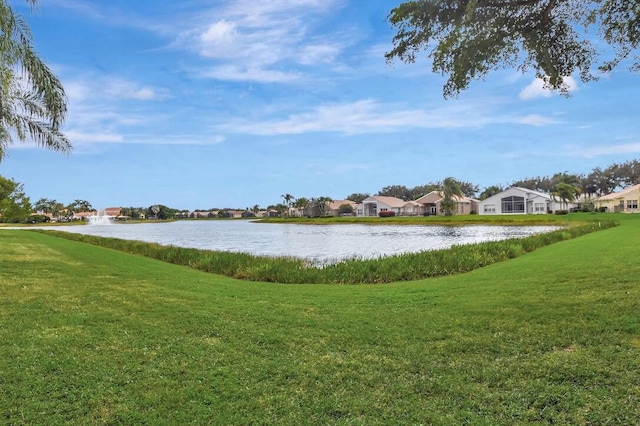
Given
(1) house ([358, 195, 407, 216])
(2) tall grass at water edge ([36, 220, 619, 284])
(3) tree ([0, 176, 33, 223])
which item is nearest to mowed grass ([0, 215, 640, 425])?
(2) tall grass at water edge ([36, 220, 619, 284])

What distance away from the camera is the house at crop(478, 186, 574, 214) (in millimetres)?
88662

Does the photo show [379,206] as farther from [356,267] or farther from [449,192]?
[356,267]

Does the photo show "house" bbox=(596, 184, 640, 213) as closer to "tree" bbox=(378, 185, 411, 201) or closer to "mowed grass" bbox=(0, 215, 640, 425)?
"tree" bbox=(378, 185, 411, 201)

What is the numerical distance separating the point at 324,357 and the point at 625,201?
9527 centimetres

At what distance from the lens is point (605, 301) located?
8.13 meters

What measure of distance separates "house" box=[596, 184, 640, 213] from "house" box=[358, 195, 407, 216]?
141ft

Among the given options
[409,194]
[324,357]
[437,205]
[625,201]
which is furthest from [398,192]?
[324,357]

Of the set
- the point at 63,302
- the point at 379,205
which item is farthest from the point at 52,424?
the point at 379,205

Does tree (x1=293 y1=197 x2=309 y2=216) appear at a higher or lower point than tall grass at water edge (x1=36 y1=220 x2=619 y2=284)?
higher

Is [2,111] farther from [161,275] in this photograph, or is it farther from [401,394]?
[401,394]

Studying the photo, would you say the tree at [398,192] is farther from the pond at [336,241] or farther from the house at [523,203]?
the pond at [336,241]

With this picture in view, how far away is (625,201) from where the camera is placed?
83.0 metres

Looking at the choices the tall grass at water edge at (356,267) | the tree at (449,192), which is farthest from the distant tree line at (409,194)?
the tall grass at water edge at (356,267)

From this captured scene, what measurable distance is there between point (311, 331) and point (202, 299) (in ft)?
11.3
